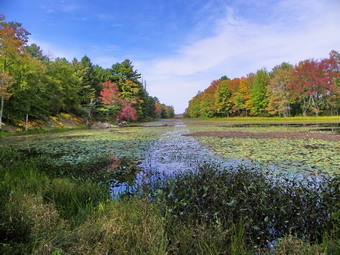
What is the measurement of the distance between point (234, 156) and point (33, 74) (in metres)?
18.6

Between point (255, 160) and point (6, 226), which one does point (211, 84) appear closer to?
point (255, 160)

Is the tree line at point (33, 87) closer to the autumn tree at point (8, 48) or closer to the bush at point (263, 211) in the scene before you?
the autumn tree at point (8, 48)

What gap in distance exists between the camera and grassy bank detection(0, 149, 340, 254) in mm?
1829

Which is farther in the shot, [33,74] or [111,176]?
[33,74]

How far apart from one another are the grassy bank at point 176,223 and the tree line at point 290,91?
37666 millimetres

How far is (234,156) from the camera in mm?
6887

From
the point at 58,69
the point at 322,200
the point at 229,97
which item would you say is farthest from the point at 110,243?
the point at 229,97

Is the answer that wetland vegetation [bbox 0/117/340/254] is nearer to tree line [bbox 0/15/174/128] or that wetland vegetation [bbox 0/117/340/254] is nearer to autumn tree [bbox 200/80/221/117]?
tree line [bbox 0/15/174/128]

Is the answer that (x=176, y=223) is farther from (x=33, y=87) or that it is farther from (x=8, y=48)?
(x=33, y=87)

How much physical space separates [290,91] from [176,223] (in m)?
40.9

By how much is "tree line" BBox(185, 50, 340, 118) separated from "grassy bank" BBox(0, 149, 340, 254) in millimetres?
37666

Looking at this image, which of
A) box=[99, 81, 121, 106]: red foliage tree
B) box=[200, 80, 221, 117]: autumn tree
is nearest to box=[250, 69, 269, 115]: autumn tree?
box=[200, 80, 221, 117]: autumn tree

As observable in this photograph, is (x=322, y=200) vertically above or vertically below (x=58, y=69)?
below

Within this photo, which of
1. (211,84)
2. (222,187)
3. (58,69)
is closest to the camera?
(222,187)
